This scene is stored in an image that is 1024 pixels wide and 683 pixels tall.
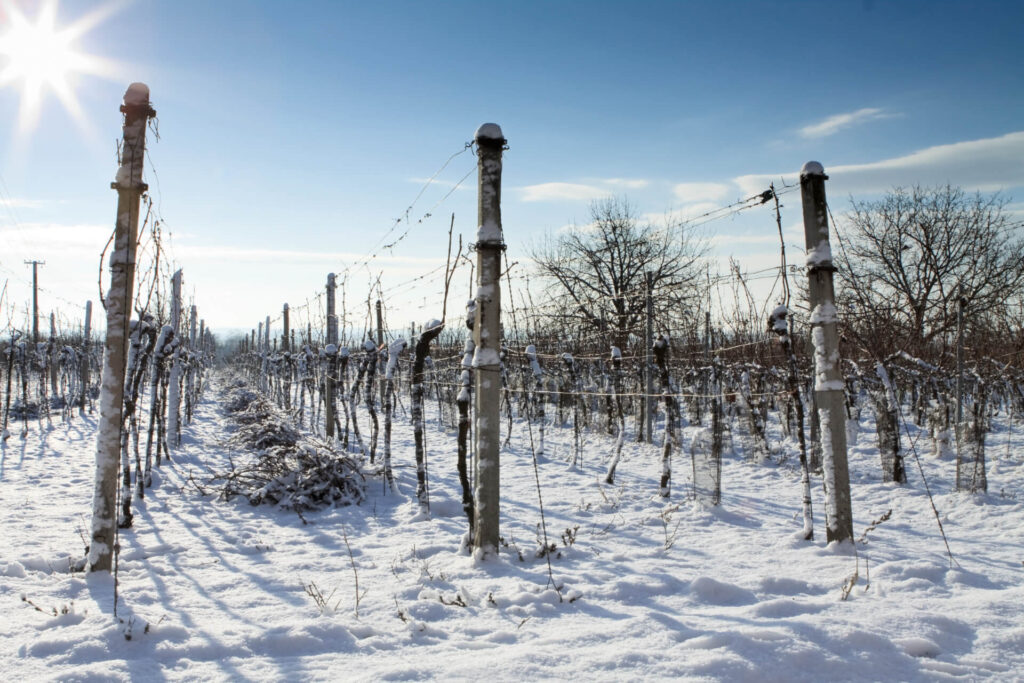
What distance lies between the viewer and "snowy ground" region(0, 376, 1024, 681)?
3014 mm

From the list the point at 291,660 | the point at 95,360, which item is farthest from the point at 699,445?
the point at 95,360

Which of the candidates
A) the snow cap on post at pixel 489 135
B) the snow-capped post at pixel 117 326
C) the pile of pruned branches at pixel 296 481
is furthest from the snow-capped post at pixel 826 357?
the snow-capped post at pixel 117 326

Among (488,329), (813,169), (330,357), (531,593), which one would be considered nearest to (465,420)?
(488,329)

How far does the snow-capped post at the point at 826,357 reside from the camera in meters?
4.87

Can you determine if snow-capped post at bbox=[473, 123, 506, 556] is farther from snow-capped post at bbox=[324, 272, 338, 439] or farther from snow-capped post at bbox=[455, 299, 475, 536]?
snow-capped post at bbox=[324, 272, 338, 439]

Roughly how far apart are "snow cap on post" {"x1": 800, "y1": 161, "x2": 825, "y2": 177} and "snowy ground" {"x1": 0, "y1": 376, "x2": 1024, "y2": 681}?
3124mm

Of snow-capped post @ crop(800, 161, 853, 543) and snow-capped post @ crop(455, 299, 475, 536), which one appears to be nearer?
Result: snow-capped post @ crop(800, 161, 853, 543)

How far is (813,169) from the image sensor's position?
5.04 m

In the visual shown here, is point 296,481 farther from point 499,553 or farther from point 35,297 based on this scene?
point 35,297

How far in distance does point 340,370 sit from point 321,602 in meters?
9.34

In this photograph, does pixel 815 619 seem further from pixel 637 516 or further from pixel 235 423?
pixel 235 423

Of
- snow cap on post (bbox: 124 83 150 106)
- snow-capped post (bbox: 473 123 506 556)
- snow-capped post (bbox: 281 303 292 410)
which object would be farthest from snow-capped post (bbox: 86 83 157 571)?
snow-capped post (bbox: 281 303 292 410)

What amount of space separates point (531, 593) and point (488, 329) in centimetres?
207

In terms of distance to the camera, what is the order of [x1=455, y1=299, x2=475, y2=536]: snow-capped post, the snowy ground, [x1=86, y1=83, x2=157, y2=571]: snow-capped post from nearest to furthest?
the snowy ground < [x1=86, y1=83, x2=157, y2=571]: snow-capped post < [x1=455, y1=299, x2=475, y2=536]: snow-capped post
